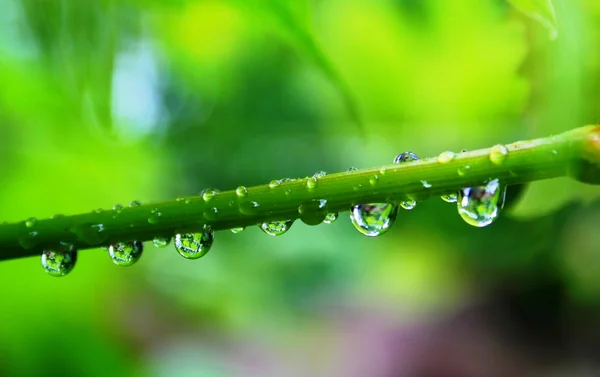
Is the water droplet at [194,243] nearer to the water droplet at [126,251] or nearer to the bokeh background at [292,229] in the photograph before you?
the water droplet at [126,251]

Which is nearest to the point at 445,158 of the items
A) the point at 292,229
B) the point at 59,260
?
the point at 59,260

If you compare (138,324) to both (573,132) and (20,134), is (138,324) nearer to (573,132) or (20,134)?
(20,134)

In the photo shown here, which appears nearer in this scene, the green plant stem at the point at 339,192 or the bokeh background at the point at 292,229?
the green plant stem at the point at 339,192

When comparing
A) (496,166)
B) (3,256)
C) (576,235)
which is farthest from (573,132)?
(576,235)

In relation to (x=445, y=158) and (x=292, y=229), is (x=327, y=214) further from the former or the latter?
(x=292, y=229)

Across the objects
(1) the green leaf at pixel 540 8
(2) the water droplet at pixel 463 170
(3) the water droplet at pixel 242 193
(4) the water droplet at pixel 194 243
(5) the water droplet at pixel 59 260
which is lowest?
(5) the water droplet at pixel 59 260

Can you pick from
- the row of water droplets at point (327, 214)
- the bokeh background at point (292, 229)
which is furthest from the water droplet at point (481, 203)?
the bokeh background at point (292, 229)
